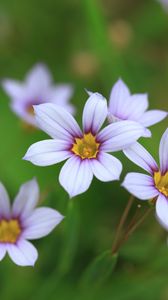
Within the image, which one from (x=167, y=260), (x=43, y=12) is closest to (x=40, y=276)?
(x=167, y=260)

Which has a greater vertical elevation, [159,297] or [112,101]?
[112,101]

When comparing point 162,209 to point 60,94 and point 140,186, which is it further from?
point 60,94

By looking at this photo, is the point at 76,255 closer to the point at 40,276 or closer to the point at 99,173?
the point at 40,276

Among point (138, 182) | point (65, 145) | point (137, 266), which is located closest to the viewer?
point (138, 182)

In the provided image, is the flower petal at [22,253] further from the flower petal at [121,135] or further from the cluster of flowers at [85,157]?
the flower petal at [121,135]

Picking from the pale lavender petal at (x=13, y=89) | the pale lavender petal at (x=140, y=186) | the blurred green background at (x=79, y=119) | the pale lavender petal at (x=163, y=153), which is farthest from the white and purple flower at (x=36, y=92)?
the pale lavender petal at (x=140, y=186)

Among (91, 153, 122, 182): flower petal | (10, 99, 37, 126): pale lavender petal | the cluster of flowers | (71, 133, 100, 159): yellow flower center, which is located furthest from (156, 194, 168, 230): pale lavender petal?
(10, 99, 37, 126): pale lavender petal
